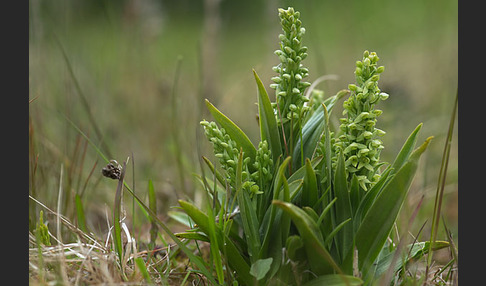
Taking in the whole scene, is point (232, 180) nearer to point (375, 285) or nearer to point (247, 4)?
point (375, 285)

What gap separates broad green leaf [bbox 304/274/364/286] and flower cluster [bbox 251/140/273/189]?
0.35 meters

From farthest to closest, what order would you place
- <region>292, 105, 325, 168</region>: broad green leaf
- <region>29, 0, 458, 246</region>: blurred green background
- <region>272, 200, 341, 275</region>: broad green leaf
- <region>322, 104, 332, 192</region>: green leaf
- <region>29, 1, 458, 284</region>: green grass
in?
<region>29, 0, 458, 246</region>: blurred green background < <region>29, 1, 458, 284</region>: green grass < <region>292, 105, 325, 168</region>: broad green leaf < <region>322, 104, 332, 192</region>: green leaf < <region>272, 200, 341, 275</region>: broad green leaf

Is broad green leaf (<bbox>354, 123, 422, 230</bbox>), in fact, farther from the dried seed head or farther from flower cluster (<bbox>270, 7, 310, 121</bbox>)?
the dried seed head

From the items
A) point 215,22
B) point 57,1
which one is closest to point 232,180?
point 215,22

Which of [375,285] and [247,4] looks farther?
[247,4]

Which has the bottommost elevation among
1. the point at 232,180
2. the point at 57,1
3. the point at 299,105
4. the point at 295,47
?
the point at 232,180

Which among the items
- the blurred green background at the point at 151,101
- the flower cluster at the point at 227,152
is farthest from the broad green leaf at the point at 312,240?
the blurred green background at the point at 151,101

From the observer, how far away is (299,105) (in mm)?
1675

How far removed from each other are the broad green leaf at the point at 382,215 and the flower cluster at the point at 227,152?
373mm

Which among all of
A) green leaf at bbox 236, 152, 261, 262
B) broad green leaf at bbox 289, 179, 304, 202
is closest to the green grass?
broad green leaf at bbox 289, 179, 304, 202

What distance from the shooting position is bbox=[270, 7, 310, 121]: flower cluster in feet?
5.29

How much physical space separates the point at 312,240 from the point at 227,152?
401 mm

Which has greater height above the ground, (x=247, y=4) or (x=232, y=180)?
(x=247, y=4)

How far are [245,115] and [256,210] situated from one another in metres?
3.26
